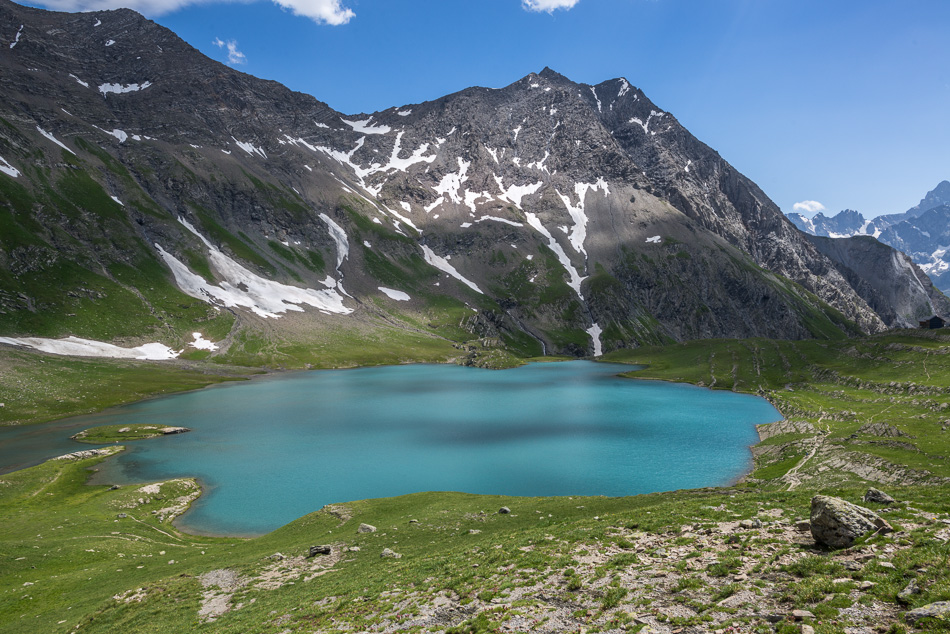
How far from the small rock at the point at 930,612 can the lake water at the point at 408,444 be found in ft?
118

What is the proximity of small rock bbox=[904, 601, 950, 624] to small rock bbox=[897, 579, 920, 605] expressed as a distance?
753 mm

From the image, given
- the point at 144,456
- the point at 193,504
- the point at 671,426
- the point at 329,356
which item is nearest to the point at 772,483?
the point at 671,426

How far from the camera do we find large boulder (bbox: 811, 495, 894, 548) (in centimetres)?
1522

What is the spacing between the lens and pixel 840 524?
15.3m

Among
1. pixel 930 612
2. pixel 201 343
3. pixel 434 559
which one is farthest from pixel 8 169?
pixel 930 612

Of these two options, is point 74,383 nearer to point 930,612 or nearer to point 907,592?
point 907,592

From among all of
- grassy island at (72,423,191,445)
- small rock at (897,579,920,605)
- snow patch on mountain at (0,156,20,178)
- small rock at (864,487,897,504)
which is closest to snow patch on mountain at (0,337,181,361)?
grassy island at (72,423,191,445)

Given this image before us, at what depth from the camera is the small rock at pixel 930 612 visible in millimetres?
9766

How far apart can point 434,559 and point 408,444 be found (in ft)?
136

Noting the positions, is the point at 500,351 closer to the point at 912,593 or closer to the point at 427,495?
the point at 427,495

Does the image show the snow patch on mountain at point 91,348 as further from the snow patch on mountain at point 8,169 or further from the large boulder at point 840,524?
the large boulder at point 840,524

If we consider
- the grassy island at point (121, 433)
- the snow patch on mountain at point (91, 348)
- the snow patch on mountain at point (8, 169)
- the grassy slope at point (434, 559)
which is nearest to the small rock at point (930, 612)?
the grassy slope at point (434, 559)

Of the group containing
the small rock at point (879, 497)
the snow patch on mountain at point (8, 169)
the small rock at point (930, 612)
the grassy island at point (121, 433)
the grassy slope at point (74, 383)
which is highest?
the snow patch on mountain at point (8, 169)

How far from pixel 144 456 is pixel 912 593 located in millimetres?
76024
